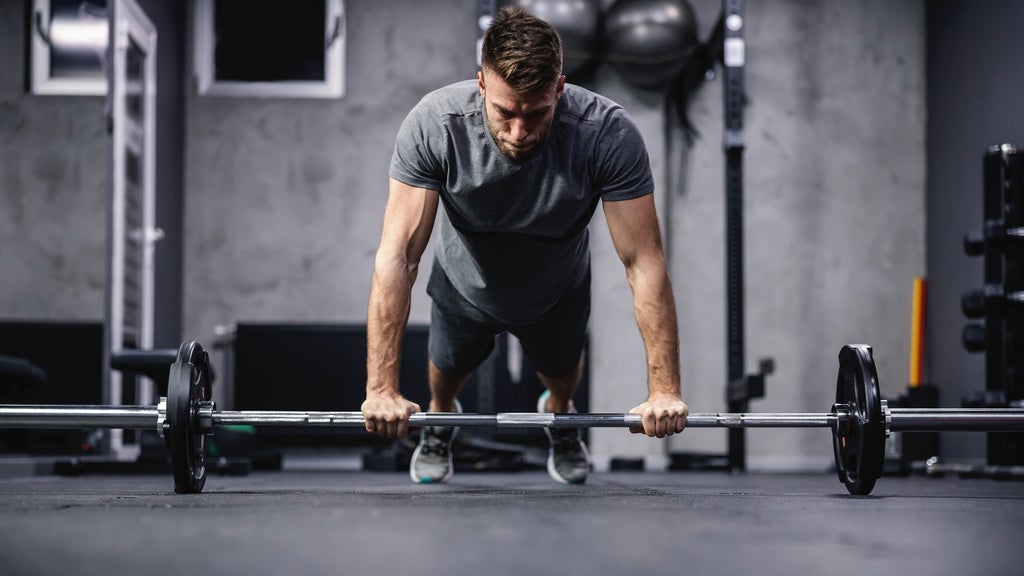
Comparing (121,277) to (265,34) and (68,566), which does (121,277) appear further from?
(68,566)

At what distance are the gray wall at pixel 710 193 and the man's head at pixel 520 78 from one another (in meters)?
3.21

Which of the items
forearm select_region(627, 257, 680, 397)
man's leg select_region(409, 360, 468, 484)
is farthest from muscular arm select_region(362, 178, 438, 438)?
man's leg select_region(409, 360, 468, 484)

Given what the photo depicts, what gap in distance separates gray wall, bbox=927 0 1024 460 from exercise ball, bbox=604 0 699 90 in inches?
55.5

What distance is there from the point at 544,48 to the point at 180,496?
1218 millimetres

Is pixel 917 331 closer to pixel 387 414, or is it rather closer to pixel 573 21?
pixel 573 21

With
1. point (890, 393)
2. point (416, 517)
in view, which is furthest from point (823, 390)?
point (416, 517)

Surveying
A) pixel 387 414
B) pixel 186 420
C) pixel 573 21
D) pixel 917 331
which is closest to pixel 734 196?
pixel 573 21

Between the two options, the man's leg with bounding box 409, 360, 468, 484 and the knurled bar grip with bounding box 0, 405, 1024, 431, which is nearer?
the knurled bar grip with bounding box 0, 405, 1024, 431

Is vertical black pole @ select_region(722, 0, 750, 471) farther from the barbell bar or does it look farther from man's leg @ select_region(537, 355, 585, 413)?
the barbell bar

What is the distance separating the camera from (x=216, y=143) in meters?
5.48

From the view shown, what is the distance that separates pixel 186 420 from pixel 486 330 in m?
0.85

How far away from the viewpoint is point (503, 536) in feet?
4.45

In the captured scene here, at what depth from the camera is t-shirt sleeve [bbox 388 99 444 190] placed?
2.24m

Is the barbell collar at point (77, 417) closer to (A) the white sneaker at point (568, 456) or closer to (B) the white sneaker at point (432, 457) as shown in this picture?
(B) the white sneaker at point (432, 457)
